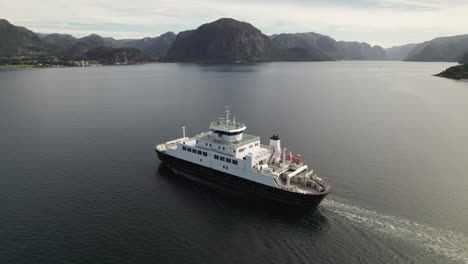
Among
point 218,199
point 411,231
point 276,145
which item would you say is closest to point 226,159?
point 218,199

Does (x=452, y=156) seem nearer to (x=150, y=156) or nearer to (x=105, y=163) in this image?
(x=150, y=156)

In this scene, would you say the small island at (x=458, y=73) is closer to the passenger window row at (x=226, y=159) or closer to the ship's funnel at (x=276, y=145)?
the ship's funnel at (x=276, y=145)

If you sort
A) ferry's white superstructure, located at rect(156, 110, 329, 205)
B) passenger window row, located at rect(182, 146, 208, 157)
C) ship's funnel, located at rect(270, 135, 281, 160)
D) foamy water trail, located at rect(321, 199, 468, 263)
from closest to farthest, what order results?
foamy water trail, located at rect(321, 199, 468, 263), ferry's white superstructure, located at rect(156, 110, 329, 205), ship's funnel, located at rect(270, 135, 281, 160), passenger window row, located at rect(182, 146, 208, 157)

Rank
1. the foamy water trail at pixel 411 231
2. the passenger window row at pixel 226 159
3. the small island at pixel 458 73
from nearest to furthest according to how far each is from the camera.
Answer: the foamy water trail at pixel 411 231 < the passenger window row at pixel 226 159 < the small island at pixel 458 73

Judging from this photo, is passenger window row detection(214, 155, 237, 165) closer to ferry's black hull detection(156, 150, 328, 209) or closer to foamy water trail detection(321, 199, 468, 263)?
ferry's black hull detection(156, 150, 328, 209)

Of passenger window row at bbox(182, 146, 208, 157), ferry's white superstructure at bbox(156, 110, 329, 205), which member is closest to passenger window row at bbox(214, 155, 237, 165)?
ferry's white superstructure at bbox(156, 110, 329, 205)

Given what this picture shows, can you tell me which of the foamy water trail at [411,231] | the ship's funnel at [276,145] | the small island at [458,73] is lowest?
the foamy water trail at [411,231]

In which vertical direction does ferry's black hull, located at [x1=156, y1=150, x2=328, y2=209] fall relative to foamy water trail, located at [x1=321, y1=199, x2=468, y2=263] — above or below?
above

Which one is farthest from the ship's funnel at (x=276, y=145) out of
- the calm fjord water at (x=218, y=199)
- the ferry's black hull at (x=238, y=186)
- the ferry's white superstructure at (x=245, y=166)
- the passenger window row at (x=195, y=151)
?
the passenger window row at (x=195, y=151)
